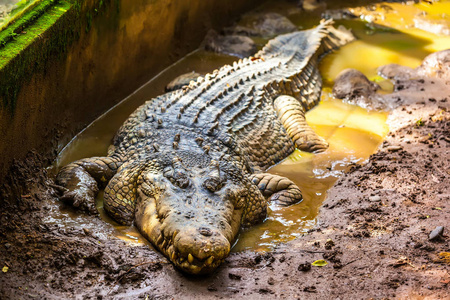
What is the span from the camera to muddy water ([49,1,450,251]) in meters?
4.82

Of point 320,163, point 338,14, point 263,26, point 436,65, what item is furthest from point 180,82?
point 338,14

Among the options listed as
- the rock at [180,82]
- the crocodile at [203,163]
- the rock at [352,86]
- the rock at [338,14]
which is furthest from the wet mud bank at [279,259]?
the rock at [338,14]

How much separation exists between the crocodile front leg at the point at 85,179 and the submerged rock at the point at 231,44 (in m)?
3.98

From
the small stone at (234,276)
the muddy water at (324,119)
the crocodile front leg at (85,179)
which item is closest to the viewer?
the small stone at (234,276)

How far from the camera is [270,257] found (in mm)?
4152

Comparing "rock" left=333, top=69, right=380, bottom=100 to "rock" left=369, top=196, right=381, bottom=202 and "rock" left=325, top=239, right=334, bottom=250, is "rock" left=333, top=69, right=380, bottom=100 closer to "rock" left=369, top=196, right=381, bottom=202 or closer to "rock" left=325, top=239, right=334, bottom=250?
"rock" left=369, top=196, right=381, bottom=202

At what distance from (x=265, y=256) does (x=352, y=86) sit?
3.95m

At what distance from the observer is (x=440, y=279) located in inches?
140

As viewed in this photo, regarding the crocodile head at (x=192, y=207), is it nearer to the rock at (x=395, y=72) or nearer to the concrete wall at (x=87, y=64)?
the concrete wall at (x=87, y=64)

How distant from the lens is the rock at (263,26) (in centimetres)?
Answer: 930

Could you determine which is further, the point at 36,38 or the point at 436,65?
the point at 436,65

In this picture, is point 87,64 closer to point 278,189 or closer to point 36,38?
point 36,38

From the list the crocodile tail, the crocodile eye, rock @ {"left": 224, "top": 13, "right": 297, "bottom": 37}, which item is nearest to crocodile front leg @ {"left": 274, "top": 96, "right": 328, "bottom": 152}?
the crocodile tail

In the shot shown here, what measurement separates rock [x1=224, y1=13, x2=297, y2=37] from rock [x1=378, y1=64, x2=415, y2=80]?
2157 millimetres
